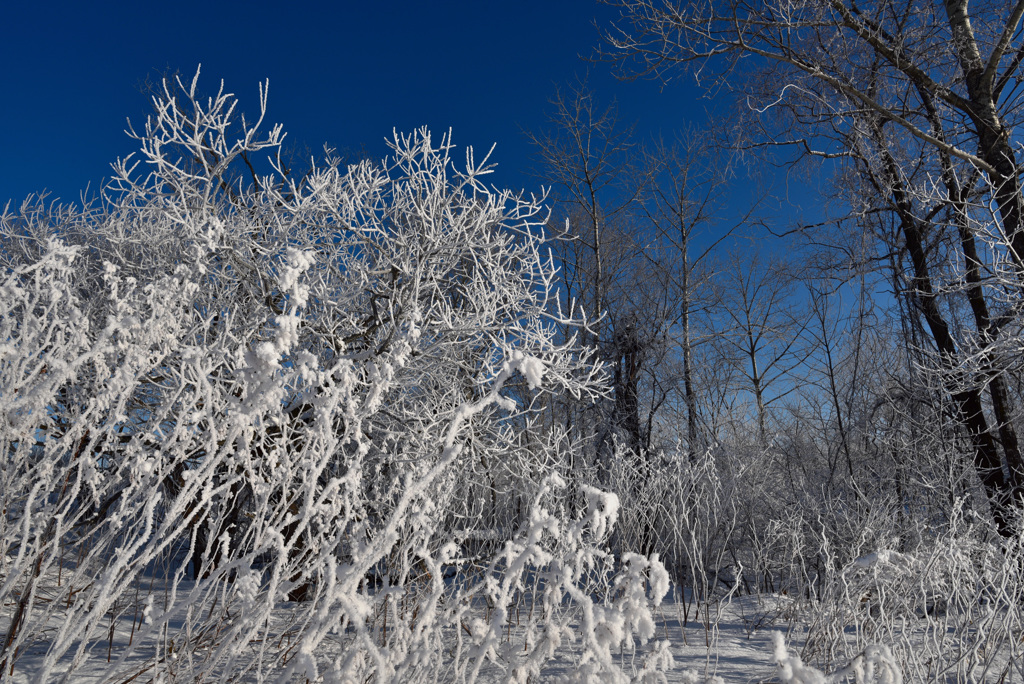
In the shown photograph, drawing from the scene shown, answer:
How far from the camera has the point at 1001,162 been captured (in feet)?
20.0

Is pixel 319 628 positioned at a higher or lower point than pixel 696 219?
lower

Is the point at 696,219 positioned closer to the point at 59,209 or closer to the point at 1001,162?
the point at 1001,162

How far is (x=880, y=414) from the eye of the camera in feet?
31.2

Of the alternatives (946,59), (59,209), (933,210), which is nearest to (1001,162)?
(933,210)

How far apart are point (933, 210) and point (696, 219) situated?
21.5ft

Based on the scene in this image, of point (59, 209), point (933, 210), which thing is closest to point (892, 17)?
point (933, 210)

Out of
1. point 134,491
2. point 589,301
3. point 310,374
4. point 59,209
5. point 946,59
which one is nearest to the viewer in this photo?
point 310,374

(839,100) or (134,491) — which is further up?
(839,100)

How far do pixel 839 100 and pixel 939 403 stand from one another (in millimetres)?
3962

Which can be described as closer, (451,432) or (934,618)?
(451,432)

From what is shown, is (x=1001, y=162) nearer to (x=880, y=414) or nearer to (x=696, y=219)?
(x=880, y=414)

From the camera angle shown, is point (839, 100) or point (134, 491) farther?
point (839, 100)

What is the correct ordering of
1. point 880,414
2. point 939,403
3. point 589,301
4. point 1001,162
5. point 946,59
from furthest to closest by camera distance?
point 589,301 < point 880,414 < point 939,403 < point 946,59 < point 1001,162

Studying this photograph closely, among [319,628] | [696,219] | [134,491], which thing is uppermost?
[696,219]
